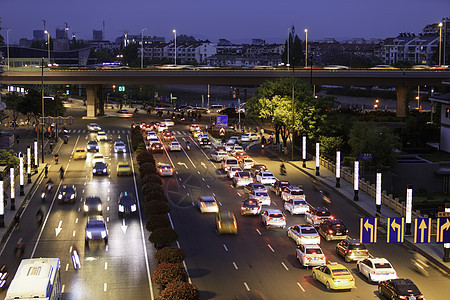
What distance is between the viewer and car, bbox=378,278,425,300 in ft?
108

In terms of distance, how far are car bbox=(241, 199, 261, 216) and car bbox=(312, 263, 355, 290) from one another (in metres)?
16.6

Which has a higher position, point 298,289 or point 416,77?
point 416,77

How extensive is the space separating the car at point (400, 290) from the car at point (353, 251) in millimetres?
6270

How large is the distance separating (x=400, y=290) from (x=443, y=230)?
22.5ft

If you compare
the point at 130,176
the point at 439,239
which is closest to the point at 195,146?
the point at 130,176

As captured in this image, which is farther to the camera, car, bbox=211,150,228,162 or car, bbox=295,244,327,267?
car, bbox=211,150,228,162

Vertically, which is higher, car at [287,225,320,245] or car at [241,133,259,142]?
car at [241,133,259,142]

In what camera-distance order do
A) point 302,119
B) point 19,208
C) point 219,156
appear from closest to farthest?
point 19,208, point 219,156, point 302,119

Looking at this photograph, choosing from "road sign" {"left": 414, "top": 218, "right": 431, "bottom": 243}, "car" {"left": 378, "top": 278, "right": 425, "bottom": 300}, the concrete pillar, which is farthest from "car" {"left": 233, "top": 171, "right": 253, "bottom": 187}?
the concrete pillar

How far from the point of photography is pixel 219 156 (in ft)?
264

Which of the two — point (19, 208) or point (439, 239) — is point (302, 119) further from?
point (439, 239)

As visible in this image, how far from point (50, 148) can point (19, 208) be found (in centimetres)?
3432

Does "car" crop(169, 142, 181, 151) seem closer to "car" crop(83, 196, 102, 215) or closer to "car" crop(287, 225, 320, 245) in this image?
"car" crop(83, 196, 102, 215)

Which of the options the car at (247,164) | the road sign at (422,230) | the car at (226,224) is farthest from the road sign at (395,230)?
the car at (247,164)
